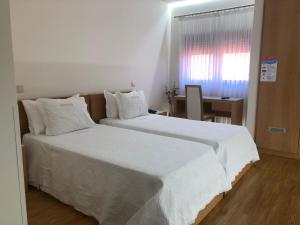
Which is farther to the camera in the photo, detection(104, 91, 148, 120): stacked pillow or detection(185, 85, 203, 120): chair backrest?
detection(185, 85, 203, 120): chair backrest

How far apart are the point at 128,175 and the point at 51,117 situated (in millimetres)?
1365

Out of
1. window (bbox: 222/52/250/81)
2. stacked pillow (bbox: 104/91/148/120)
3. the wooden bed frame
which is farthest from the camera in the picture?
window (bbox: 222/52/250/81)

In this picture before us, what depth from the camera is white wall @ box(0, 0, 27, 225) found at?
1.04m

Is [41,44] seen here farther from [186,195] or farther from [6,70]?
[186,195]

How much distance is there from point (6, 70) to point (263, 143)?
145 inches

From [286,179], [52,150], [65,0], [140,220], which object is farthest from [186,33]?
[140,220]

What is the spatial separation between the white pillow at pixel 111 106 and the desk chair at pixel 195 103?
1.46m

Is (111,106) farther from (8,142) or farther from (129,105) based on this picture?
(8,142)

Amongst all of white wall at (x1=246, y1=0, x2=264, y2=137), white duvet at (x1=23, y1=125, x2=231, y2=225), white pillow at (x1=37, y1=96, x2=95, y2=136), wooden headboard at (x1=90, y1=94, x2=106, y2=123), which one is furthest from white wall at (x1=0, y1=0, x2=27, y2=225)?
white wall at (x1=246, y1=0, x2=264, y2=137)

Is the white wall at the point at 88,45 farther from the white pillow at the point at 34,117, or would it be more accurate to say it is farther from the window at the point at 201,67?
the window at the point at 201,67

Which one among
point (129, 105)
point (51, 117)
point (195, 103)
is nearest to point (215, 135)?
point (129, 105)

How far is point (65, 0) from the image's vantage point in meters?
3.14

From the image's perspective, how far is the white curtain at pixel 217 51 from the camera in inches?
173

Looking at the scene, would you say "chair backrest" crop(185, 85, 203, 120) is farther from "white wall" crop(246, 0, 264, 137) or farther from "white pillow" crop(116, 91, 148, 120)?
"white pillow" crop(116, 91, 148, 120)
